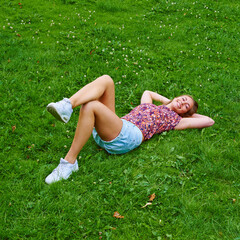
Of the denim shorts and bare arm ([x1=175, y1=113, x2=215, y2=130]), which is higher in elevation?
the denim shorts

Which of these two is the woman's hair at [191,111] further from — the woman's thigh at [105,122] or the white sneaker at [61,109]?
the white sneaker at [61,109]

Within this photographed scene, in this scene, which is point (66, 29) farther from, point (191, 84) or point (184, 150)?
point (184, 150)

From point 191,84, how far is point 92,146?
338 cm

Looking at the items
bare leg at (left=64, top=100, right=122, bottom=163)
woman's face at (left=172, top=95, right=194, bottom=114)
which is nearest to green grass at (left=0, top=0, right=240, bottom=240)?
bare leg at (left=64, top=100, right=122, bottom=163)

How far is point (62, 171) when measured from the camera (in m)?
3.99

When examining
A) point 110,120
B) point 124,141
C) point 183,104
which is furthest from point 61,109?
point 183,104

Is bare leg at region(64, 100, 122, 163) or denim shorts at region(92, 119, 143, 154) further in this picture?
denim shorts at region(92, 119, 143, 154)

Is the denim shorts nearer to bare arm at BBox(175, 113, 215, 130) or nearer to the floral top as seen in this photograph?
the floral top

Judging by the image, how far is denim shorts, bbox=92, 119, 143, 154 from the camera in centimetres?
436

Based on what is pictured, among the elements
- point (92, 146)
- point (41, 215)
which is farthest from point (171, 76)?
point (41, 215)

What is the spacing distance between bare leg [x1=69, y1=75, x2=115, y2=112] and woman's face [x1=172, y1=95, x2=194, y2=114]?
1.37m

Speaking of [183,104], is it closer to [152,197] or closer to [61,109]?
[152,197]

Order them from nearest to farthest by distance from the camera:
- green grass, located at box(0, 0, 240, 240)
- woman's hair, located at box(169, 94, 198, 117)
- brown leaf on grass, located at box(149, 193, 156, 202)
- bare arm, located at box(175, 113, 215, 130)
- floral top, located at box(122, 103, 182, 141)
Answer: green grass, located at box(0, 0, 240, 240)
brown leaf on grass, located at box(149, 193, 156, 202)
floral top, located at box(122, 103, 182, 141)
bare arm, located at box(175, 113, 215, 130)
woman's hair, located at box(169, 94, 198, 117)

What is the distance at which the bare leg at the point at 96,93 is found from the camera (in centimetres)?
396
